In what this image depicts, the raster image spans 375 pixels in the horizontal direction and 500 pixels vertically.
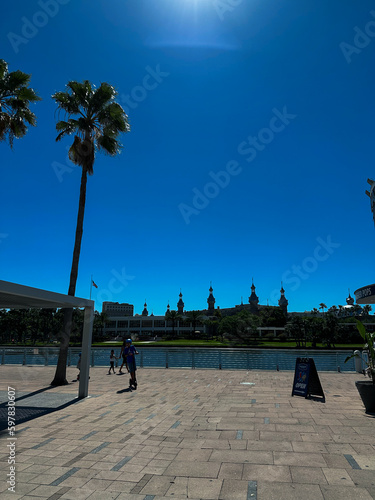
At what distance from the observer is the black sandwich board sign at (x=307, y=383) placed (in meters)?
9.77

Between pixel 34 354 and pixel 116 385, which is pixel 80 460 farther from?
pixel 34 354

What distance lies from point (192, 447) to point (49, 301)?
5.20m

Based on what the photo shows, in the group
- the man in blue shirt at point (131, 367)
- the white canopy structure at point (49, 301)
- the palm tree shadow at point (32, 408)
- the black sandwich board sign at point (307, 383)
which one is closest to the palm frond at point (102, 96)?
the white canopy structure at point (49, 301)

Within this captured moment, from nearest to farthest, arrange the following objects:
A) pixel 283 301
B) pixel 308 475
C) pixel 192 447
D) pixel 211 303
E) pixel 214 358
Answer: pixel 308 475 → pixel 192 447 → pixel 214 358 → pixel 283 301 → pixel 211 303

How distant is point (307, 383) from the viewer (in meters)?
9.84

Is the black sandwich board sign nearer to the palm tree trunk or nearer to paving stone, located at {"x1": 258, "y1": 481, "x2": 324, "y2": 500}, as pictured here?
paving stone, located at {"x1": 258, "y1": 481, "x2": 324, "y2": 500}

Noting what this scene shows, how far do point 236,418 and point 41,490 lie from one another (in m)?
4.50

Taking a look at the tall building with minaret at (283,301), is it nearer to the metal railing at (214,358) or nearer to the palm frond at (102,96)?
the metal railing at (214,358)

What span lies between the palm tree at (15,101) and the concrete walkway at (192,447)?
929 centimetres

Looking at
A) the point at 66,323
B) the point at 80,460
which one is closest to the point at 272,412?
the point at 80,460

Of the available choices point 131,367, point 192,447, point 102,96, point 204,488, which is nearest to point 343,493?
point 204,488

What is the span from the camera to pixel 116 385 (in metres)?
12.4

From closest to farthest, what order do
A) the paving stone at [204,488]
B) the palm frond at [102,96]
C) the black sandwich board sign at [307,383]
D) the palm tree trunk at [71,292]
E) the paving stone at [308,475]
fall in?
the paving stone at [204,488] < the paving stone at [308,475] < the black sandwich board sign at [307,383] < the palm tree trunk at [71,292] < the palm frond at [102,96]

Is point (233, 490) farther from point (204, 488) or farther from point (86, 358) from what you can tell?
point (86, 358)
